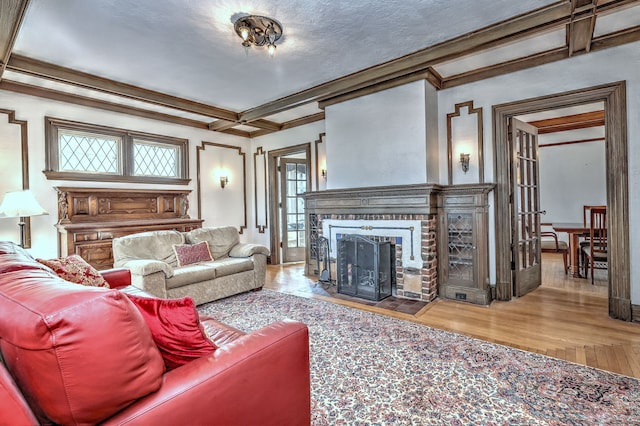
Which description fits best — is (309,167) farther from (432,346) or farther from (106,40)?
(432,346)

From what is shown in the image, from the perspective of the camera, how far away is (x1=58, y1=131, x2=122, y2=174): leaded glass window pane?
4.43m

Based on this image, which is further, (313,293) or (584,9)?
(313,293)

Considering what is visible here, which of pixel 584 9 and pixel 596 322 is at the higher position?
pixel 584 9

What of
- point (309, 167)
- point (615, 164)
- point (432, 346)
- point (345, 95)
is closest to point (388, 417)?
point (432, 346)

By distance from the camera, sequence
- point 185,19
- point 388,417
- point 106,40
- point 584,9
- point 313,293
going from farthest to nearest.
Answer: point 313,293
point 106,40
point 185,19
point 584,9
point 388,417

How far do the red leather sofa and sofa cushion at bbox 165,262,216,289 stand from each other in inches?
95.8

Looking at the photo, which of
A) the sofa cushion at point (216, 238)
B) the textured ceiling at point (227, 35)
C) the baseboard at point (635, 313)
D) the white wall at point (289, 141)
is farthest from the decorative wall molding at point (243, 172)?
the baseboard at point (635, 313)

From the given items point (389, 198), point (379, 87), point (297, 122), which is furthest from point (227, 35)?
point (297, 122)

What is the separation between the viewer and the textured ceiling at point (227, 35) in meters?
2.58

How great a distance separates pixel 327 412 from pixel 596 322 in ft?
9.31

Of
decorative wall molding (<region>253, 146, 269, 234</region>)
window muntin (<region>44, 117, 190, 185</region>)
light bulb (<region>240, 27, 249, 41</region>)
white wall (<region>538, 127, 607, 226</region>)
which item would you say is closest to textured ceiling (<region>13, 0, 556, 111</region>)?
light bulb (<region>240, 27, 249, 41</region>)

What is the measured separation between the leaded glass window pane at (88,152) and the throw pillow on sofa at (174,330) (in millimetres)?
4355

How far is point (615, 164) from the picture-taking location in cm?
314

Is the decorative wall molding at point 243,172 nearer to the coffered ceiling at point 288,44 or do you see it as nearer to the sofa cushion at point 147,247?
the coffered ceiling at point 288,44
